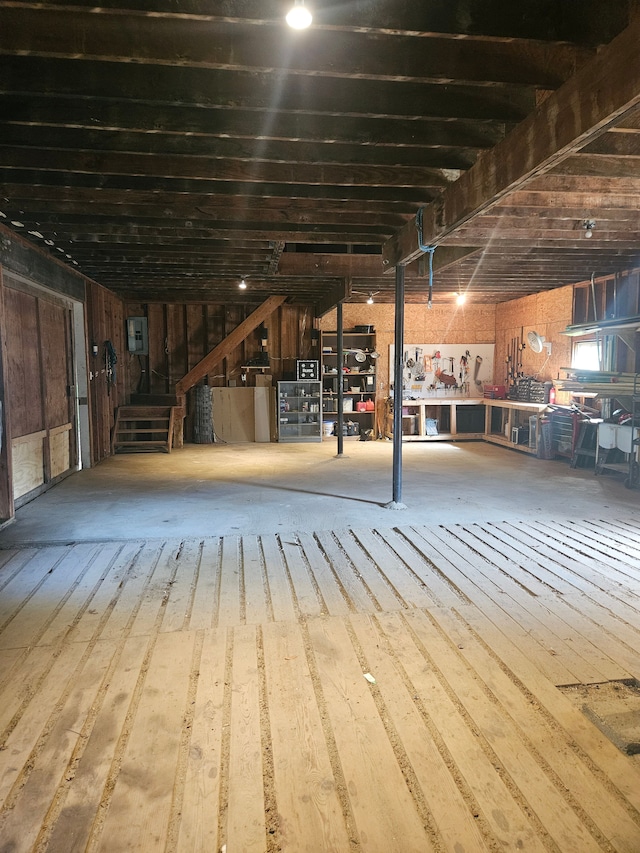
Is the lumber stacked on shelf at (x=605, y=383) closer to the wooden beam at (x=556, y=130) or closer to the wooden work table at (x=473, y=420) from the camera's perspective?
the wooden work table at (x=473, y=420)

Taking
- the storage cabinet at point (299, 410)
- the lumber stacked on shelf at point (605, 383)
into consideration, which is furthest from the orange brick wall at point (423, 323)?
the lumber stacked on shelf at point (605, 383)

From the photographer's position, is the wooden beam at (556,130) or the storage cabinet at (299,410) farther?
the storage cabinet at (299,410)

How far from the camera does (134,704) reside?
2.16m

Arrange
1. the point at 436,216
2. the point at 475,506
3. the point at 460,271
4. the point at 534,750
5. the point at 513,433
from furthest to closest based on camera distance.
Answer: the point at 513,433
the point at 460,271
the point at 475,506
the point at 436,216
the point at 534,750

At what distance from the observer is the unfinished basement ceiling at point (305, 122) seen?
7.47ft

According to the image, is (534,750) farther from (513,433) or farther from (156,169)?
(513,433)

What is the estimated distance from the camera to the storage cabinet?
1052 centimetres

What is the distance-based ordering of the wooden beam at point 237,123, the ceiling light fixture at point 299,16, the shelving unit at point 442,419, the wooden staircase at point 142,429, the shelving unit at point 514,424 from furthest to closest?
the shelving unit at point 442,419 → the wooden staircase at point 142,429 → the shelving unit at point 514,424 → the wooden beam at point 237,123 → the ceiling light fixture at point 299,16

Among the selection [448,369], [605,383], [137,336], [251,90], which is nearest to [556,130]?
[251,90]

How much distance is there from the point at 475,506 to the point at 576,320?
485 centimetres

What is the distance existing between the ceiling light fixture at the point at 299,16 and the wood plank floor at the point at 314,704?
268cm

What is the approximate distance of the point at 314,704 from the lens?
2.16 m

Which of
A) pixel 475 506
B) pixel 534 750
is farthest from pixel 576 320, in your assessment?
pixel 534 750

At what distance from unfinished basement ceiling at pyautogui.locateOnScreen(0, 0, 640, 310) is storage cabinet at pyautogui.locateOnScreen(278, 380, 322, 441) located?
4802mm
